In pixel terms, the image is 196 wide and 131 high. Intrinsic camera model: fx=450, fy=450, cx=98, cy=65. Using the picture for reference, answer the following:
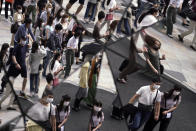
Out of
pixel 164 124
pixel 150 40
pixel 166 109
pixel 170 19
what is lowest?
pixel 164 124

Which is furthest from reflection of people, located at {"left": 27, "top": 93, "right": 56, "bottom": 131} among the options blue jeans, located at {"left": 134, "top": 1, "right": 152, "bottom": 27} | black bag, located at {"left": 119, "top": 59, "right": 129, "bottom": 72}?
blue jeans, located at {"left": 134, "top": 1, "right": 152, "bottom": 27}

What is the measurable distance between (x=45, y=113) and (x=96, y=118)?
11.4 inches

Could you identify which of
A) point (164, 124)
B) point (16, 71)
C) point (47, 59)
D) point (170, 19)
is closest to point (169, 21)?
point (170, 19)

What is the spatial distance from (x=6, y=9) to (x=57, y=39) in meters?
2.86

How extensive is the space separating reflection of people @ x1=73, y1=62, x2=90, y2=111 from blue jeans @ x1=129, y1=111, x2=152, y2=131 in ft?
1.02

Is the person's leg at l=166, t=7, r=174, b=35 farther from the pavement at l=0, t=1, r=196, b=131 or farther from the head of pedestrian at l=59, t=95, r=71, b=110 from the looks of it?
the head of pedestrian at l=59, t=95, r=71, b=110

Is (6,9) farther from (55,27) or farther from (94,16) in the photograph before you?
(94,16)

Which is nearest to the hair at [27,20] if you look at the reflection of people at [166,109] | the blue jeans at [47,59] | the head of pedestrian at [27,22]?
the head of pedestrian at [27,22]

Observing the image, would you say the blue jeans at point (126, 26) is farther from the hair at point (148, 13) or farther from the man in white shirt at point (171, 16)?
the man in white shirt at point (171, 16)

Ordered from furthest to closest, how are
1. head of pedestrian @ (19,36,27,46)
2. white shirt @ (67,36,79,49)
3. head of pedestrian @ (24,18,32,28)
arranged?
1. head of pedestrian @ (24,18,32,28)
2. head of pedestrian @ (19,36,27,46)
3. white shirt @ (67,36,79,49)

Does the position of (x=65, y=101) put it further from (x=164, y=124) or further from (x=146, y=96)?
(x=164, y=124)

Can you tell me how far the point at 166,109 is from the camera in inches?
98.1

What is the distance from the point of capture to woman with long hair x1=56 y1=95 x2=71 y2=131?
2.47 meters

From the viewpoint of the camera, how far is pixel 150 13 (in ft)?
8.07
